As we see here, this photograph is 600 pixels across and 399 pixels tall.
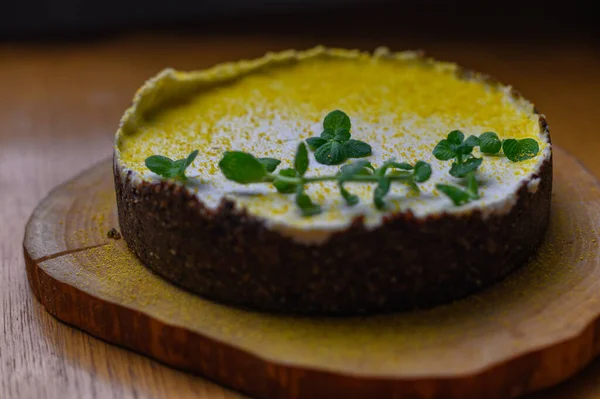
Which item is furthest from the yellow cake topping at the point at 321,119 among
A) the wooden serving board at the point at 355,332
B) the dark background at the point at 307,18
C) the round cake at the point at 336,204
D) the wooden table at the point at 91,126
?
the dark background at the point at 307,18

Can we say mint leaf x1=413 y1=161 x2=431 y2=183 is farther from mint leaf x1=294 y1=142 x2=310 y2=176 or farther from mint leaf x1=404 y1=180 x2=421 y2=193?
mint leaf x1=294 y1=142 x2=310 y2=176

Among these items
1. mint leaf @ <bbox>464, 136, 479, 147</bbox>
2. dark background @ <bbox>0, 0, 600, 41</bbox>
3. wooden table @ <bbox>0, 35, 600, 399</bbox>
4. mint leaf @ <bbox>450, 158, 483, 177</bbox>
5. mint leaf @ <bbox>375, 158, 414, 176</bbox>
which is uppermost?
mint leaf @ <bbox>375, 158, 414, 176</bbox>

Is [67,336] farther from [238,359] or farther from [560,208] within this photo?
[560,208]

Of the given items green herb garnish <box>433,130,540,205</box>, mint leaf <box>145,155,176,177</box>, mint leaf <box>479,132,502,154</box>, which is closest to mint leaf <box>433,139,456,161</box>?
green herb garnish <box>433,130,540,205</box>

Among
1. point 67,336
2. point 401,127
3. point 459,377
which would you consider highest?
point 401,127

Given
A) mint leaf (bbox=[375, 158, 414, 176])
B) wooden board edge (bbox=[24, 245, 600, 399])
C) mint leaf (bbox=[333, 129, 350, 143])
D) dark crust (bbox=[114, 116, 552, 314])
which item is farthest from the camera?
mint leaf (bbox=[333, 129, 350, 143])

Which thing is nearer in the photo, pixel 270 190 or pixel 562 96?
pixel 270 190

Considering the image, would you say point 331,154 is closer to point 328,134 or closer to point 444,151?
point 328,134

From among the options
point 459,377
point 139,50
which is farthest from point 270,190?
point 139,50
